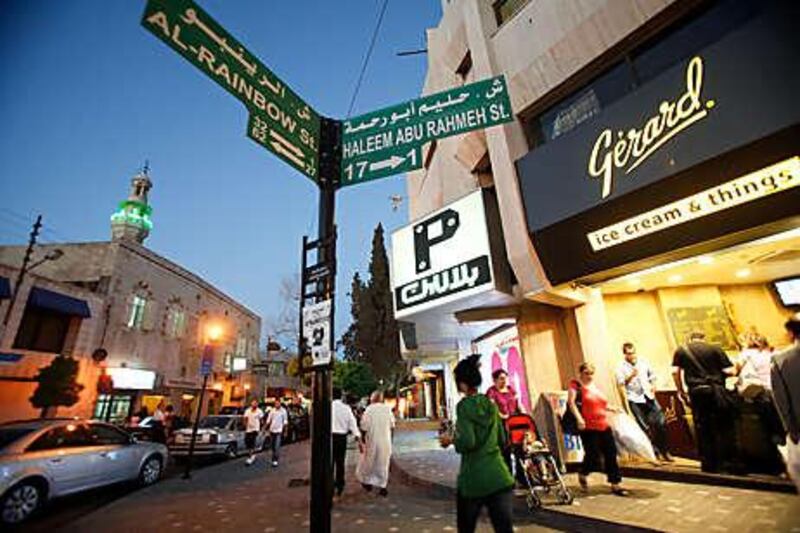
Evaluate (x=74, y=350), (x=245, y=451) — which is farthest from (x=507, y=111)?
(x=74, y=350)

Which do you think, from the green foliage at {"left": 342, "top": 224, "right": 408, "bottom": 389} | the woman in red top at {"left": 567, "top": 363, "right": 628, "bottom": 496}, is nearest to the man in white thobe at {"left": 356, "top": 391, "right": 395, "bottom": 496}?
the woman in red top at {"left": 567, "top": 363, "right": 628, "bottom": 496}

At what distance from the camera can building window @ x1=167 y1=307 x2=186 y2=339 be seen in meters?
22.4

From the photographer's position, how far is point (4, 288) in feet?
46.2

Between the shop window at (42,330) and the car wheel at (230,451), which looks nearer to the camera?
the car wheel at (230,451)

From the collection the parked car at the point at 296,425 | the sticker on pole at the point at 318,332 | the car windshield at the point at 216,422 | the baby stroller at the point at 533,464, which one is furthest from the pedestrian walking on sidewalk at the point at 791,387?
the parked car at the point at 296,425

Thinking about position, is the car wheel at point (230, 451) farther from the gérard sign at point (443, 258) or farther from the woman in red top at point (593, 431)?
the woman in red top at point (593, 431)

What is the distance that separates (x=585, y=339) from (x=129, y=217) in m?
40.5

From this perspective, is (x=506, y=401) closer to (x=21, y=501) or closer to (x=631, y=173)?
(x=631, y=173)

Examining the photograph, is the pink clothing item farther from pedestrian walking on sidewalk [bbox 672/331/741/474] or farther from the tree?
the tree

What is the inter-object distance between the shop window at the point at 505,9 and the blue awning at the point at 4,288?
18.9m

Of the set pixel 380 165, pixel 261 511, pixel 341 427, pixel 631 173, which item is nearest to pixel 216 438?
pixel 341 427

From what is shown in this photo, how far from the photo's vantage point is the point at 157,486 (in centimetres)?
857

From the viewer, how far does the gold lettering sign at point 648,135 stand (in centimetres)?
518

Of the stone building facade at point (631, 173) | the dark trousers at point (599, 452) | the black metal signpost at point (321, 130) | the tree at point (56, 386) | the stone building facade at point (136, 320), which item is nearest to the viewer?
the black metal signpost at point (321, 130)
